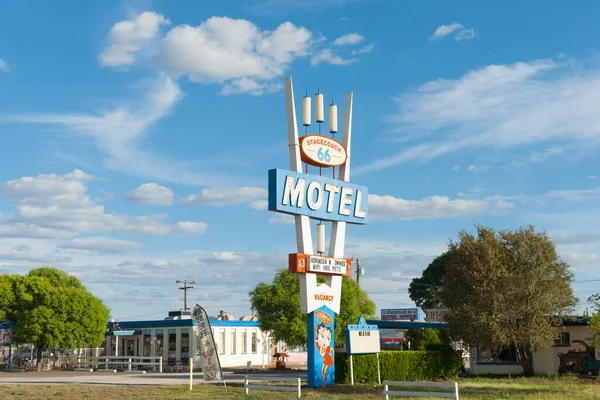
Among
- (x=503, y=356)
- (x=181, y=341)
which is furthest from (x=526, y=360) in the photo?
(x=181, y=341)

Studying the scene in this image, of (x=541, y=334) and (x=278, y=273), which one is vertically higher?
(x=278, y=273)

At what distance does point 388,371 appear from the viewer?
127 ft

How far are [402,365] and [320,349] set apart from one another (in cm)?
736

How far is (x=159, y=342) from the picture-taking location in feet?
212

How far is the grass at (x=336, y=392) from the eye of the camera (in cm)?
2808

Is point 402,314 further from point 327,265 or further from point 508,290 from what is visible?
point 327,265

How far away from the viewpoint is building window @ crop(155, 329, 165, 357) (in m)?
64.2

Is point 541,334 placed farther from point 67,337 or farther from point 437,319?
point 67,337

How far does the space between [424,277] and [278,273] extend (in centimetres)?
4411

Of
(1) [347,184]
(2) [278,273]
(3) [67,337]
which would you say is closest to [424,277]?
(2) [278,273]

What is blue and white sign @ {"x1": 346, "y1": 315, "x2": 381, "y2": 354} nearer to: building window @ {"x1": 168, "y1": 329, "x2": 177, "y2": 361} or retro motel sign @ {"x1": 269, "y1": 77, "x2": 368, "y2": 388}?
retro motel sign @ {"x1": 269, "y1": 77, "x2": 368, "y2": 388}

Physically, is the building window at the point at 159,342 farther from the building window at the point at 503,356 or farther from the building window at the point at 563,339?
the building window at the point at 563,339

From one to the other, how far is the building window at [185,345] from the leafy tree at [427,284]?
3929 cm

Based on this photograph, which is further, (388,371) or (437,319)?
(437,319)
